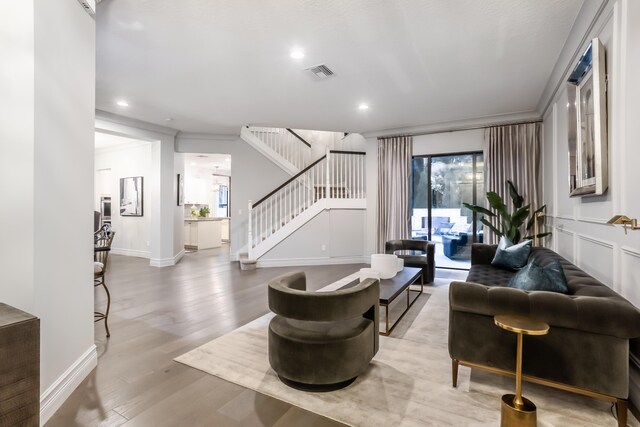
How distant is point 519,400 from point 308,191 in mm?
5696

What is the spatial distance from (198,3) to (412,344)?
140 inches

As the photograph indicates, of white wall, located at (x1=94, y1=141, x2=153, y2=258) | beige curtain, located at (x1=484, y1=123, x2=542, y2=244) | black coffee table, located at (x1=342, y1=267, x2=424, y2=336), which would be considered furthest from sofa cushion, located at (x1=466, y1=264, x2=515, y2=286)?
white wall, located at (x1=94, y1=141, x2=153, y2=258)

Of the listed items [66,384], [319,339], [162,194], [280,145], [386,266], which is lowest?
[66,384]

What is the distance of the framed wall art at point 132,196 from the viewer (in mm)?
7664

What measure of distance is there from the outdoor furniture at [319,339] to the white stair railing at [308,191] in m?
4.58

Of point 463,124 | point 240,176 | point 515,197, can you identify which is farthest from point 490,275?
point 240,176

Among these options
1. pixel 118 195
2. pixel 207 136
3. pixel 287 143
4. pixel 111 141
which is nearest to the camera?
pixel 207 136

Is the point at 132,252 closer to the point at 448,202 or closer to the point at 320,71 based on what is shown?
the point at 320,71

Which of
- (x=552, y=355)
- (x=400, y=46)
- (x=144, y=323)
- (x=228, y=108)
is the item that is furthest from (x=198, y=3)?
(x=552, y=355)

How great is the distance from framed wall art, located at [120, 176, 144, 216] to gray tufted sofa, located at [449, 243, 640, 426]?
25.9 feet

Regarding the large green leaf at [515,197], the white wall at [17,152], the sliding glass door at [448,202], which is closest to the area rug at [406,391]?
the white wall at [17,152]

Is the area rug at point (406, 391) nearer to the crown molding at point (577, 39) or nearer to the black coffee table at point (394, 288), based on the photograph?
the black coffee table at point (394, 288)

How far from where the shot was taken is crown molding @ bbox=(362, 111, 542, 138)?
5.29 metres

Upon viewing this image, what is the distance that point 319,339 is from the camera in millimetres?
2016
